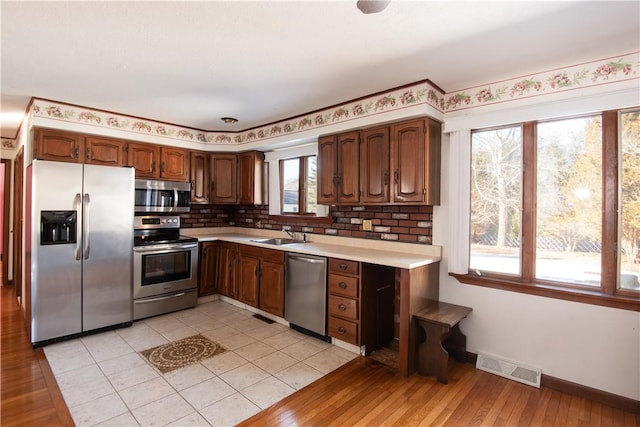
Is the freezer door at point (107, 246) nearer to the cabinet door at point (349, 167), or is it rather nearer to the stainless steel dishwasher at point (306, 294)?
the stainless steel dishwasher at point (306, 294)

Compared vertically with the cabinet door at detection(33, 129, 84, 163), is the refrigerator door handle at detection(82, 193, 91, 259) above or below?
below

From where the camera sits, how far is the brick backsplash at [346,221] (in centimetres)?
309

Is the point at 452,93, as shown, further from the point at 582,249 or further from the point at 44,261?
the point at 44,261

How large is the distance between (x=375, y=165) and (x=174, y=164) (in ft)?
8.83

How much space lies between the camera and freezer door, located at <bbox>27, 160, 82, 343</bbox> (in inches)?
114

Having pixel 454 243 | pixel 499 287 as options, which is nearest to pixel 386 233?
pixel 454 243

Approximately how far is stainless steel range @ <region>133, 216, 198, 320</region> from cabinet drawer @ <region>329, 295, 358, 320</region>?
196cm

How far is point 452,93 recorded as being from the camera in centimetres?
288

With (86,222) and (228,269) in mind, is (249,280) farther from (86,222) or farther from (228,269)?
(86,222)

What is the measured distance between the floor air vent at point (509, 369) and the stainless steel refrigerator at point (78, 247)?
3450 millimetres

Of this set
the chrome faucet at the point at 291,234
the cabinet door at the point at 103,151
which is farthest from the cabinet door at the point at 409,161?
the cabinet door at the point at 103,151

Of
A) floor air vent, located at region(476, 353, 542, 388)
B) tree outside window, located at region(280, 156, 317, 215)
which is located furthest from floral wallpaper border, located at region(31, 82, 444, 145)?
floor air vent, located at region(476, 353, 542, 388)

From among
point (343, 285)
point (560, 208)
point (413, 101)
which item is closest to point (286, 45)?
point (413, 101)

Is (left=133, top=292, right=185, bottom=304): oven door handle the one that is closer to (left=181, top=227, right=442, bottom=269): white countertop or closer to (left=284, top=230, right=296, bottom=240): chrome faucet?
(left=181, top=227, right=442, bottom=269): white countertop
